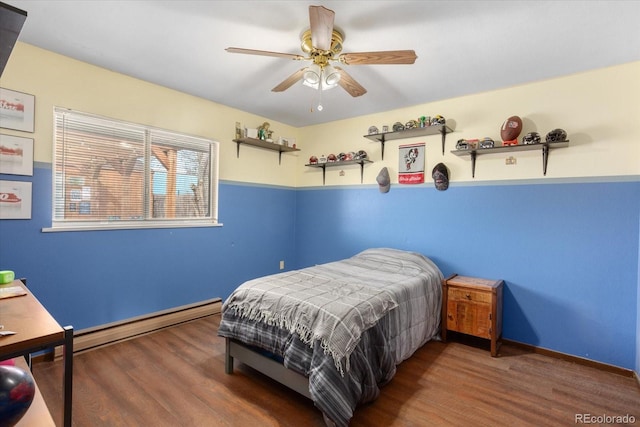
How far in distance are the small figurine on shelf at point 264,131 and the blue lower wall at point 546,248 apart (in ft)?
6.02

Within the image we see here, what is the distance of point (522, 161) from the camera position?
298 centimetres

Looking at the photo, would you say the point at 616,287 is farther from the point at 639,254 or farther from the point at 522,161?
the point at 522,161

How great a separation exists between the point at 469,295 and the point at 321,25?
2630 mm

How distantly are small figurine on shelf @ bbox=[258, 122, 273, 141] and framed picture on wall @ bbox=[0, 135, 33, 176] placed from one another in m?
2.28

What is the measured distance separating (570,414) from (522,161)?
213 cm

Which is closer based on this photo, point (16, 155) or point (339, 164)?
point (16, 155)

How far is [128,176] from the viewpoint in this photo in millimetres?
3090

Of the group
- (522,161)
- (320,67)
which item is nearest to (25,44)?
(320,67)

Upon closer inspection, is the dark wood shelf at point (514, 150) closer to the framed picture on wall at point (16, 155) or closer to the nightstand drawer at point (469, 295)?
the nightstand drawer at point (469, 295)

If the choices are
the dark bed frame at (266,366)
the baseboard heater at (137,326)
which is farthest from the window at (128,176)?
the dark bed frame at (266,366)

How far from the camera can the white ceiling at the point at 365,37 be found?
1924 mm

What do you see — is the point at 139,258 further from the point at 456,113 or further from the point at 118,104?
the point at 456,113

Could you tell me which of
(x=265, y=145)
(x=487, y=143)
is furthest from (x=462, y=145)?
Answer: (x=265, y=145)

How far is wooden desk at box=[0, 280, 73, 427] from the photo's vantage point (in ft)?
3.44
